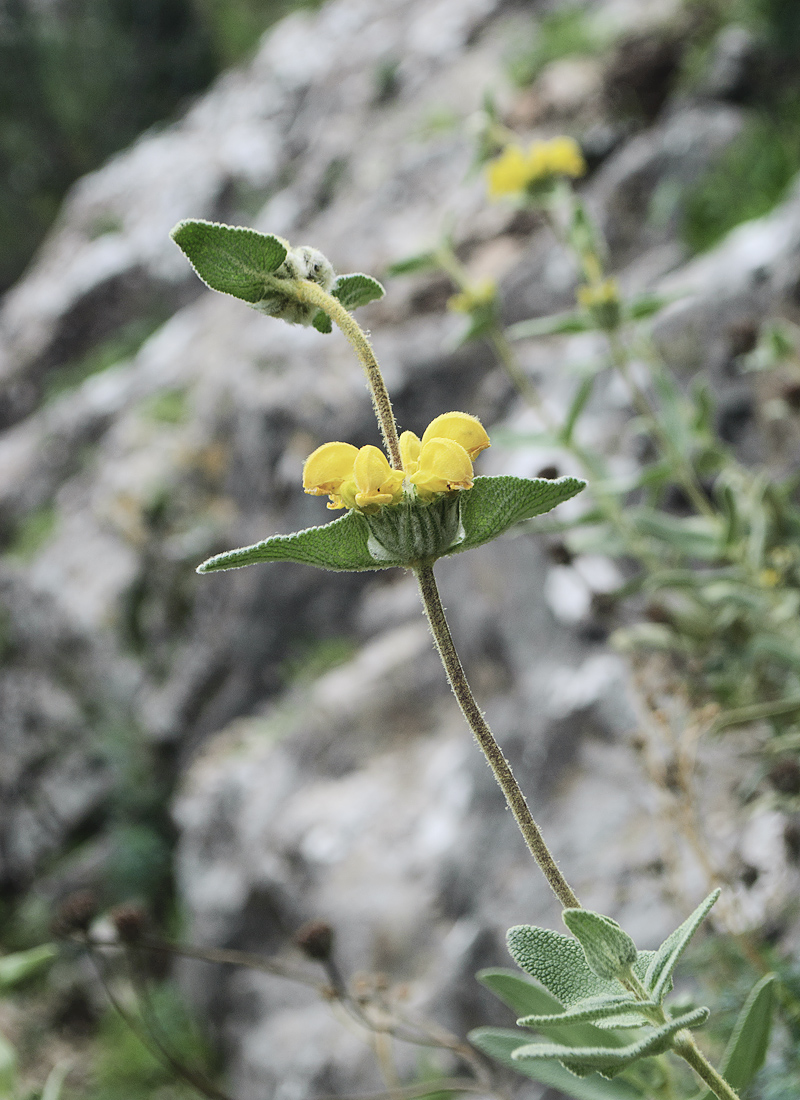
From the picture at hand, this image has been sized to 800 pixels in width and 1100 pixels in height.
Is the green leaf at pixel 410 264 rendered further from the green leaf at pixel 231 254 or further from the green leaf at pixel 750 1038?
the green leaf at pixel 750 1038

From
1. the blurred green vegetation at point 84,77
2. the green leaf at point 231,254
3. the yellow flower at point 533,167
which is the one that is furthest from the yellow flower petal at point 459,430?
the blurred green vegetation at point 84,77

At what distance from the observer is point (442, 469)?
0.40 meters

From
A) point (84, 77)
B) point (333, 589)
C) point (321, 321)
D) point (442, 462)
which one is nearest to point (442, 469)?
point (442, 462)

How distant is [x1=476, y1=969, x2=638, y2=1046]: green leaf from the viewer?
506 millimetres

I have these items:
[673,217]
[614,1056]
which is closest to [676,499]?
[673,217]

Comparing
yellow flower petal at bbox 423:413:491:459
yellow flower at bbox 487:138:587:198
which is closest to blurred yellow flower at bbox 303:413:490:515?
yellow flower petal at bbox 423:413:491:459

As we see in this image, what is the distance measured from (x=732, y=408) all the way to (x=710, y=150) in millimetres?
1241

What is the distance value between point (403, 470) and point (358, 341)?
70 millimetres

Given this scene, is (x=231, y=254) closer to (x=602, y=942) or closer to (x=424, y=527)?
(x=424, y=527)

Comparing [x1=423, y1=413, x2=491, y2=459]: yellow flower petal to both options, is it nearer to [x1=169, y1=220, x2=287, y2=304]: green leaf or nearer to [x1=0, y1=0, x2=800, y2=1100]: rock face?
[x1=169, y1=220, x2=287, y2=304]: green leaf

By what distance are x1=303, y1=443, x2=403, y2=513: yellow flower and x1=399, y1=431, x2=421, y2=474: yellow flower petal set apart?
0.01m

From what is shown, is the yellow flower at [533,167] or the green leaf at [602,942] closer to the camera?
the green leaf at [602,942]

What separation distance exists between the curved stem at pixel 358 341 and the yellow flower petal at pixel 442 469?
25 millimetres

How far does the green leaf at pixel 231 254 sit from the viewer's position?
1.26 feet
